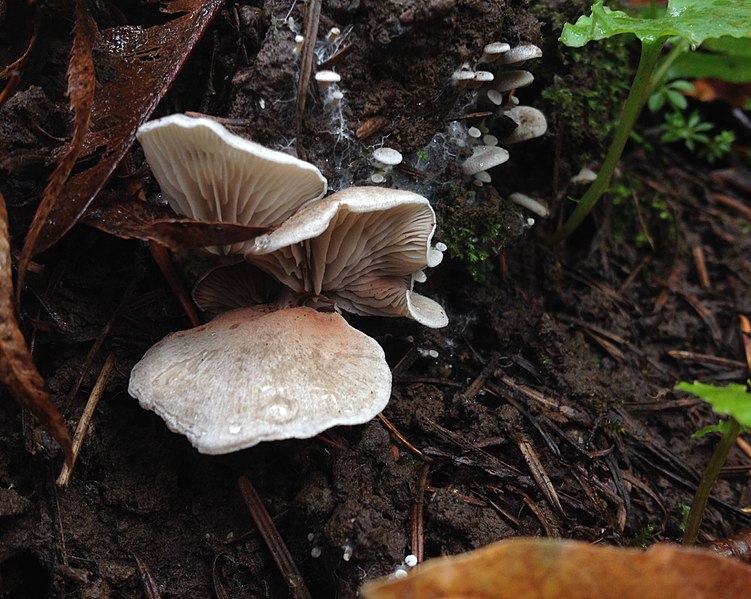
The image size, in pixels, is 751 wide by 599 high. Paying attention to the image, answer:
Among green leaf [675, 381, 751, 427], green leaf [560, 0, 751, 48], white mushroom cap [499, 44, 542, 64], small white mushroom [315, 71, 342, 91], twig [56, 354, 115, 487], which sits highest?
small white mushroom [315, 71, 342, 91]

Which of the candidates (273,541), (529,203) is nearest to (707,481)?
(529,203)

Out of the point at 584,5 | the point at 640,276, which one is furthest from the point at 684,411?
the point at 584,5

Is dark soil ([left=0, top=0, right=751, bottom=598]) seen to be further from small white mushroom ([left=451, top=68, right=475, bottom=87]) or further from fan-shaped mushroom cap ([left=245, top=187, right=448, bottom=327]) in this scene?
fan-shaped mushroom cap ([left=245, top=187, right=448, bottom=327])

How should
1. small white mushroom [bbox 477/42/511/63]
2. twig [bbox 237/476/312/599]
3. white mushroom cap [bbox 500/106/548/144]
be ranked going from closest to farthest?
twig [bbox 237/476/312/599] < small white mushroom [bbox 477/42/511/63] < white mushroom cap [bbox 500/106/548/144]

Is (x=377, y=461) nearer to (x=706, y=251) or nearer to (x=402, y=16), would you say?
(x=402, y=16)

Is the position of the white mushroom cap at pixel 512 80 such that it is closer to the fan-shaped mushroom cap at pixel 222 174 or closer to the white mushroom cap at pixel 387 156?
the white mushroom cap at pixel 387 156

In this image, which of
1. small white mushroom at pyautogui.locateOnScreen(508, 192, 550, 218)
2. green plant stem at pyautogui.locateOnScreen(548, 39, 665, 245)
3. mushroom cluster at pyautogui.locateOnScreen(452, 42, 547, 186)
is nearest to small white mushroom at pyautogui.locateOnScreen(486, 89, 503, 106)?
mushroom cluster at pyautogui.locateOnScreen(452, 42, 547, 186)

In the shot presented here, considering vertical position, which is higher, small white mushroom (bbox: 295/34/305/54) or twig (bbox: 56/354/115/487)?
small white mushroom (bbox: 295/34/305/54)
